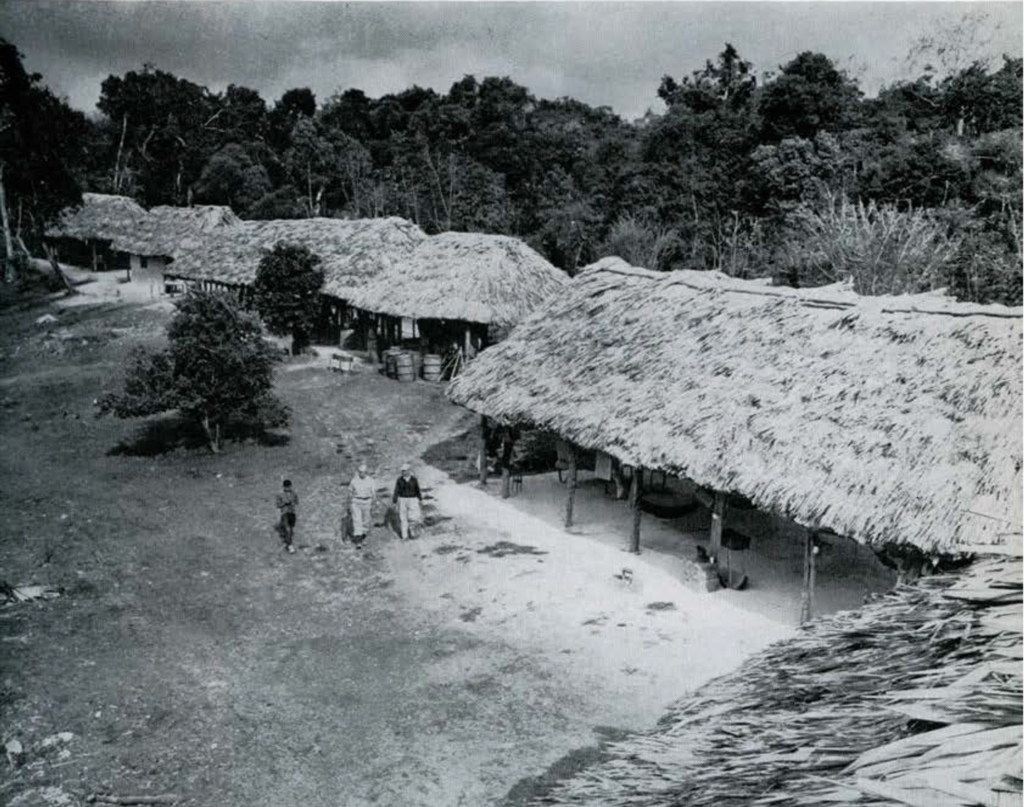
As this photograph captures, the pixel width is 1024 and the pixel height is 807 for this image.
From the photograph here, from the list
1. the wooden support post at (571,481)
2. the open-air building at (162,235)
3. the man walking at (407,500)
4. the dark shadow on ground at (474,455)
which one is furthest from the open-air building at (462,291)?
the open-air building at (162,235)

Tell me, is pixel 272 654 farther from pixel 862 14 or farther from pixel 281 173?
pixel 281 173

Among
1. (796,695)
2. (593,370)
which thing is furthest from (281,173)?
(796,695)

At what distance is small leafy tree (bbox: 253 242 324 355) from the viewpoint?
2747 cm

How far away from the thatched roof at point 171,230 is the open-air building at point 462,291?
55.9ft

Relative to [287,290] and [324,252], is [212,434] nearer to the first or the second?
[287,290]

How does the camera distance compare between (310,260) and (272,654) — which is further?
(310,260)

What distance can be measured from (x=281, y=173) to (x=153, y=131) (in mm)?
8885

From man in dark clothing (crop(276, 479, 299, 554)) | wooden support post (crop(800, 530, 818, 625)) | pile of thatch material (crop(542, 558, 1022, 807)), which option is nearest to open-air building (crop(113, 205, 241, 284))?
man in dark clothing (crop(276, 479, 299, 554))

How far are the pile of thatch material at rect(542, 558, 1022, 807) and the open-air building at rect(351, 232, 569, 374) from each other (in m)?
17.9

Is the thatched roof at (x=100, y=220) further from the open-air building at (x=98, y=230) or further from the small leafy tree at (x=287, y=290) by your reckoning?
the small leafy tree at (x=287, y=290)

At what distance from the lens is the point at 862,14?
25.8 ft

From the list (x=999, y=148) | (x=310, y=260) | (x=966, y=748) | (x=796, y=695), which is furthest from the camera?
(x=310, y=260)

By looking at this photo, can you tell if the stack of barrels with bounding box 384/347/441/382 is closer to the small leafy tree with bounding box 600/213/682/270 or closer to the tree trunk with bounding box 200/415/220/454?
the tree trunk with bounding box 200/415/220/454

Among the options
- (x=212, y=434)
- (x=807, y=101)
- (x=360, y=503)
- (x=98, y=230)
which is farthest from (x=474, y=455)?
(x=98, y=230)
